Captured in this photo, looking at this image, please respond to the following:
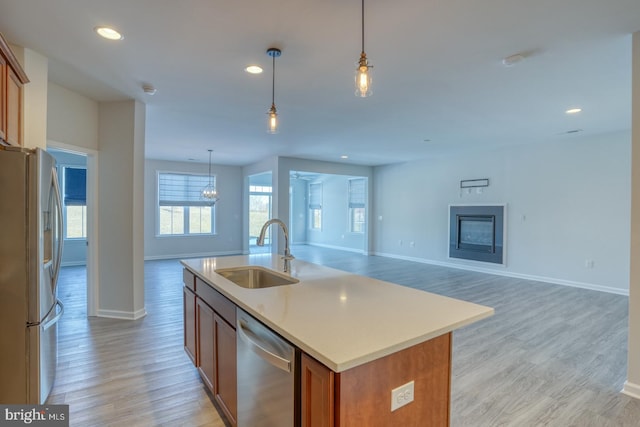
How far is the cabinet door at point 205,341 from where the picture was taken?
2149 millimetres

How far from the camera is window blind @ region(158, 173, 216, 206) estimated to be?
8.52 meters

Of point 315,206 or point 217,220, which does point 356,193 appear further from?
point 217,220

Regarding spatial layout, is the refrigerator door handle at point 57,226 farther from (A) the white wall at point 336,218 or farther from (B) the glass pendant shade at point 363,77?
(A) the white wall at point 336,218

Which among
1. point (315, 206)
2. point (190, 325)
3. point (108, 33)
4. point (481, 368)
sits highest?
point (108, 33)

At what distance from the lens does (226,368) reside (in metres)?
1.91

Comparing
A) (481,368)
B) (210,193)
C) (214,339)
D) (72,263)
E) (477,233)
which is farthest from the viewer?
(210,193)

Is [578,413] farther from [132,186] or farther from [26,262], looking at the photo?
[132,186]

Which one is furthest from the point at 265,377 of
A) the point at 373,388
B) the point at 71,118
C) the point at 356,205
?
the point at 356,205

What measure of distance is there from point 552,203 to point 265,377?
638cm

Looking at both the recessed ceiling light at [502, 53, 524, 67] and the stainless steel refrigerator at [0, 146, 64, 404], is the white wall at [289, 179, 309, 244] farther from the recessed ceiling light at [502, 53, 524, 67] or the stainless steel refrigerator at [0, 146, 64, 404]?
the stainless steel refrigerator at [0, 146, 64, 404]

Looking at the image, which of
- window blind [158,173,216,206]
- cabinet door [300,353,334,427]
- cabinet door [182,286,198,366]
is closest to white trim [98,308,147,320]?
cabinet door [182,286,198,366]

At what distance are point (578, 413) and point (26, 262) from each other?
373cm

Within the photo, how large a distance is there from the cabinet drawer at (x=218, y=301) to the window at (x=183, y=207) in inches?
272

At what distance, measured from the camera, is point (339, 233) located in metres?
11.1
